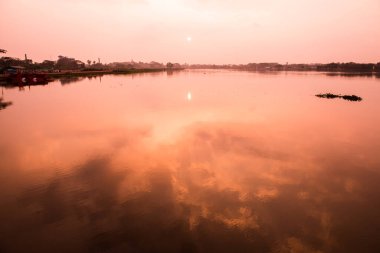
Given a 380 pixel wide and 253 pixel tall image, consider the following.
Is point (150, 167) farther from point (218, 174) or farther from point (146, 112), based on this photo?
point (146, 112)

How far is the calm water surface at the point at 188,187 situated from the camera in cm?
1225

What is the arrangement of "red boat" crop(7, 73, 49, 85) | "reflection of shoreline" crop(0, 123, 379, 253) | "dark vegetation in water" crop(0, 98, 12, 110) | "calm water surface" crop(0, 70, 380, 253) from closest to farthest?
"reflection of shoreline" crop(0, 123, 379, 253), "calm water surface" crop(0, 70, 380, 253), "dark vegetation in water" crop(0, 98, 12, 110), "red boat" crop(7, 73, 49, 85)

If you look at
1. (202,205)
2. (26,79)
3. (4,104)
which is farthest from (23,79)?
(202,205)

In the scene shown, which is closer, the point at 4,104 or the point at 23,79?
the point at 4,104

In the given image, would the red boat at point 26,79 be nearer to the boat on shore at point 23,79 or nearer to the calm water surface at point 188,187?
the boat on shore at point 23,79

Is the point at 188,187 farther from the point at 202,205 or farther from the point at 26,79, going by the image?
the point at 26,79

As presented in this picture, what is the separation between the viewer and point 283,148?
83.5 ft

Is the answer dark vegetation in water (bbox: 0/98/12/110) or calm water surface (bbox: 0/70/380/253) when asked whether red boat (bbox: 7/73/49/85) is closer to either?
dark vegetation in water (bbox: 0/98/12/110)

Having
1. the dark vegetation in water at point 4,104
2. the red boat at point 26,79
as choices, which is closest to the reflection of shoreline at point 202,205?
the dark vegetation in water at point 4,104

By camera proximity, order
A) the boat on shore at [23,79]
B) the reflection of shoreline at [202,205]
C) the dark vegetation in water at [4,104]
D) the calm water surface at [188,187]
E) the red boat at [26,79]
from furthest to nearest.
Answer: the boat on shore at [23,79]
the red boat at [26,79]
the dark vegetation in water at [4,104]
the calm water surface at [188,187]
the reflection of shoreline at [202,205]

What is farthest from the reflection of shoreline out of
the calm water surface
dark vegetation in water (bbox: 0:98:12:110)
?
dark vegetation in water (bbox: 0:98:12:110)

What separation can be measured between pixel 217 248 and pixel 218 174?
7.85 metres

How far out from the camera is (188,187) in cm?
1714

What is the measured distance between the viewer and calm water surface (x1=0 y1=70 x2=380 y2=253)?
40.2 ft
